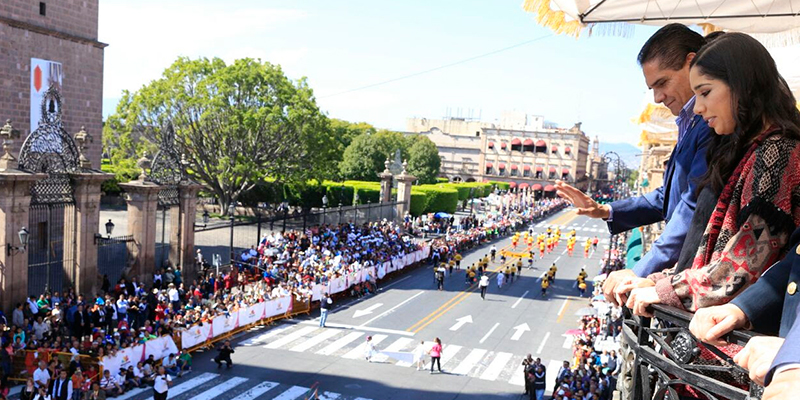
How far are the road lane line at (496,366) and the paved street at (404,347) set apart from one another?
0.10ft

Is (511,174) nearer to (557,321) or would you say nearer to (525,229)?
(525,229)

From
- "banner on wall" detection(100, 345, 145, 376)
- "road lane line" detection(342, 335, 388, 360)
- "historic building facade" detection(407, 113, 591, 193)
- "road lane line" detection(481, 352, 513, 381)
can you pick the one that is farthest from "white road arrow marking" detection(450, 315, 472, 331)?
"historic building facade" detection(407, 113, 591, 193)

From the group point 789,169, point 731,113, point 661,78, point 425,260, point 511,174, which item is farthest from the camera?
point 511,174

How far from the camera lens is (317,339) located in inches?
840

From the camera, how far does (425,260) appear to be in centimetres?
3734

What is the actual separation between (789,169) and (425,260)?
3506cm

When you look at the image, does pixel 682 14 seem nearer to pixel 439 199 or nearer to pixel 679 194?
pixel 679 194

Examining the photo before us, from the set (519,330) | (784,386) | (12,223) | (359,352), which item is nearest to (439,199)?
(519,330)

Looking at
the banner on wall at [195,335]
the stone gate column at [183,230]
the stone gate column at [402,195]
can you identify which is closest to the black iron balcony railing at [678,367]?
the banner on wall at [195,335]

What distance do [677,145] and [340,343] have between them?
735 inches

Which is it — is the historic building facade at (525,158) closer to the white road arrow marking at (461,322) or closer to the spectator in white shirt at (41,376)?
the white road arrow marking at (461,322)

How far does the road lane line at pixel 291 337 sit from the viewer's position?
2044 centimetres

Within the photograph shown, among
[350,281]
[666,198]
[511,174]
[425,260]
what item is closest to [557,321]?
[350,281]

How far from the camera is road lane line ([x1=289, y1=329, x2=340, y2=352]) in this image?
20303mm
